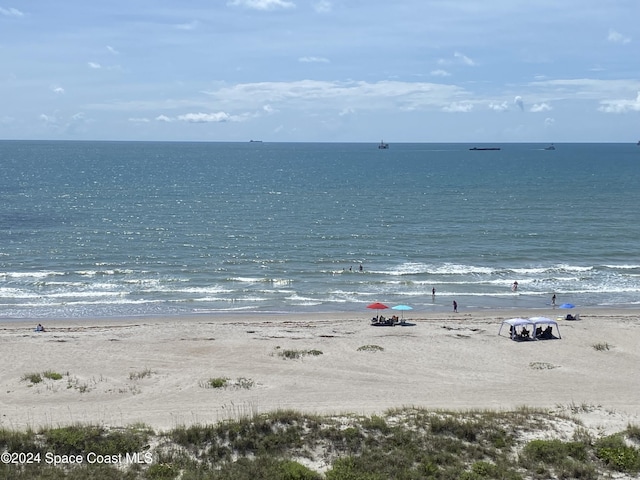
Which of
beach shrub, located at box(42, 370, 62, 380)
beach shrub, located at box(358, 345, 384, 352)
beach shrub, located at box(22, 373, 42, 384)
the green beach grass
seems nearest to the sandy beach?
beach shrub, located at box(358, 345, 384, 352)

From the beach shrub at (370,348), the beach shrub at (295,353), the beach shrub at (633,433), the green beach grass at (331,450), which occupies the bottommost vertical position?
the beach shrub at (370,348)

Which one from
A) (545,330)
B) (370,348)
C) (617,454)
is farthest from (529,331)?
(617,454)

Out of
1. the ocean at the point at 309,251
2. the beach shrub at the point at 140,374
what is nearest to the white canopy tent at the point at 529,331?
the ocean at the point at 309,251

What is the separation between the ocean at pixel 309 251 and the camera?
45406mm

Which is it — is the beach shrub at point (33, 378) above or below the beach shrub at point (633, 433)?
below

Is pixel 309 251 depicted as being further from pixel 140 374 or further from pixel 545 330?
pixel 140 374

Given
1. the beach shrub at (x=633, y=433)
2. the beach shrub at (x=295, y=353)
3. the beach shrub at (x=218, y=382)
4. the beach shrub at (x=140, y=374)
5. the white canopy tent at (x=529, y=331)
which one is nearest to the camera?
the beach shrub at (x=633, y=433)

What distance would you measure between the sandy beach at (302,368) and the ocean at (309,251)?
5.06 m

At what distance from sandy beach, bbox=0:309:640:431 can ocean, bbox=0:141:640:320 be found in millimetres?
5060

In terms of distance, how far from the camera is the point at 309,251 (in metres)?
58.7

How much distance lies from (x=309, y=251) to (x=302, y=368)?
29.9 metres

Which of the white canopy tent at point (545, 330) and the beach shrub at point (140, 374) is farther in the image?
the white canopy tent at point (545, 330)

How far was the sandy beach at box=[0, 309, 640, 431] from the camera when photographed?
23797mm

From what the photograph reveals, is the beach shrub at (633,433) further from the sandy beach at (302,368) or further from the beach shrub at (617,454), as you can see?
the sandy beach at (302,368)
